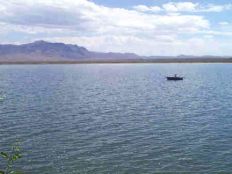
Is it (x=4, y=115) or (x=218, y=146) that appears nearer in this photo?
(x=218, y=146)

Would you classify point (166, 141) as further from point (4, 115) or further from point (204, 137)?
point (4, 115)

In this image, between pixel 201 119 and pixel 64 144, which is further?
pixel 201 119

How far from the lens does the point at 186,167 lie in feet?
107

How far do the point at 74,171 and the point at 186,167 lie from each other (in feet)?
31.0

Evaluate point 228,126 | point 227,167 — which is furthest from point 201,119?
point 227,167

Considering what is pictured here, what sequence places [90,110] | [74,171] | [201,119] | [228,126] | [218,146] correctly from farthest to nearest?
[90,110]
[201,119]
[228,126]
[218,146]
[74,171]

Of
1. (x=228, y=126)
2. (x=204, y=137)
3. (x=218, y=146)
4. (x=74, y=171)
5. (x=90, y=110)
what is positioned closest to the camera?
(x=74, y=171)

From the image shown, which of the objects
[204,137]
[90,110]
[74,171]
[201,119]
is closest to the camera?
[74,171]

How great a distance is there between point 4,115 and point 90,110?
13.8m

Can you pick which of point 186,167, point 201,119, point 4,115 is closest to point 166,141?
point 186,167

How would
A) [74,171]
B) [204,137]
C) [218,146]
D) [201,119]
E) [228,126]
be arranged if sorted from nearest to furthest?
[74,171]
[218,146]
[204,137]
[228,126]
[201,119]

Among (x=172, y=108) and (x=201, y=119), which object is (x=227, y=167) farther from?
(x=172, y=108)

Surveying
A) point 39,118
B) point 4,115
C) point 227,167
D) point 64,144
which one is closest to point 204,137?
point 227,167

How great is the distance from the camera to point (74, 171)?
1252 inches
